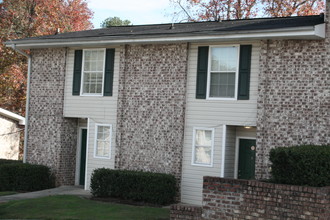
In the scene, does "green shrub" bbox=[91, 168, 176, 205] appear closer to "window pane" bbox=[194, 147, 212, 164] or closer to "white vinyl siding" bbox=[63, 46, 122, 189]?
"window pane" bbox=[194, 147, 212, 164]

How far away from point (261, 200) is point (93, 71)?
9.83 meters

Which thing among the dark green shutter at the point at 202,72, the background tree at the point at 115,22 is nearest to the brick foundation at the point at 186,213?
the dark green shutter at the point at 202,72

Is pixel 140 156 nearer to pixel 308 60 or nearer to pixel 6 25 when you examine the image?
pixel 308 60

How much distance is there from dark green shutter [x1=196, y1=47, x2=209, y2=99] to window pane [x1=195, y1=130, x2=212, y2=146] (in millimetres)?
1170

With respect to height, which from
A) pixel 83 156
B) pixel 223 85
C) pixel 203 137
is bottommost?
pixel 83 156

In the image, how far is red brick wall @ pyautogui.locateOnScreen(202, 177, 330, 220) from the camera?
1145 cm

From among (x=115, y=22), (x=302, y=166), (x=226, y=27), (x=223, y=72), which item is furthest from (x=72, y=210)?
(x=115, y=22)

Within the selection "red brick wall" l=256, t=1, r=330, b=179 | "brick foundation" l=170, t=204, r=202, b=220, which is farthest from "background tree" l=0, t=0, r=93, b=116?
"brick foundation" l=170, t=204, r=202, b=220

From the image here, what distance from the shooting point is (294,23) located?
52.0 feet

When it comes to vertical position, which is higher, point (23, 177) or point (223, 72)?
point (223, 72)

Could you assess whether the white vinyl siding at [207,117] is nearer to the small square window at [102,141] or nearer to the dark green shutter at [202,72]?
the dark green shutter at [202,72]

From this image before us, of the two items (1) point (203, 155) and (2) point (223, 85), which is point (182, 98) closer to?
(2) point (223, 85)

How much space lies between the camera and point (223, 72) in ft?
55.5

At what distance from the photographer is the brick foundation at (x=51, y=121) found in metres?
20.6
